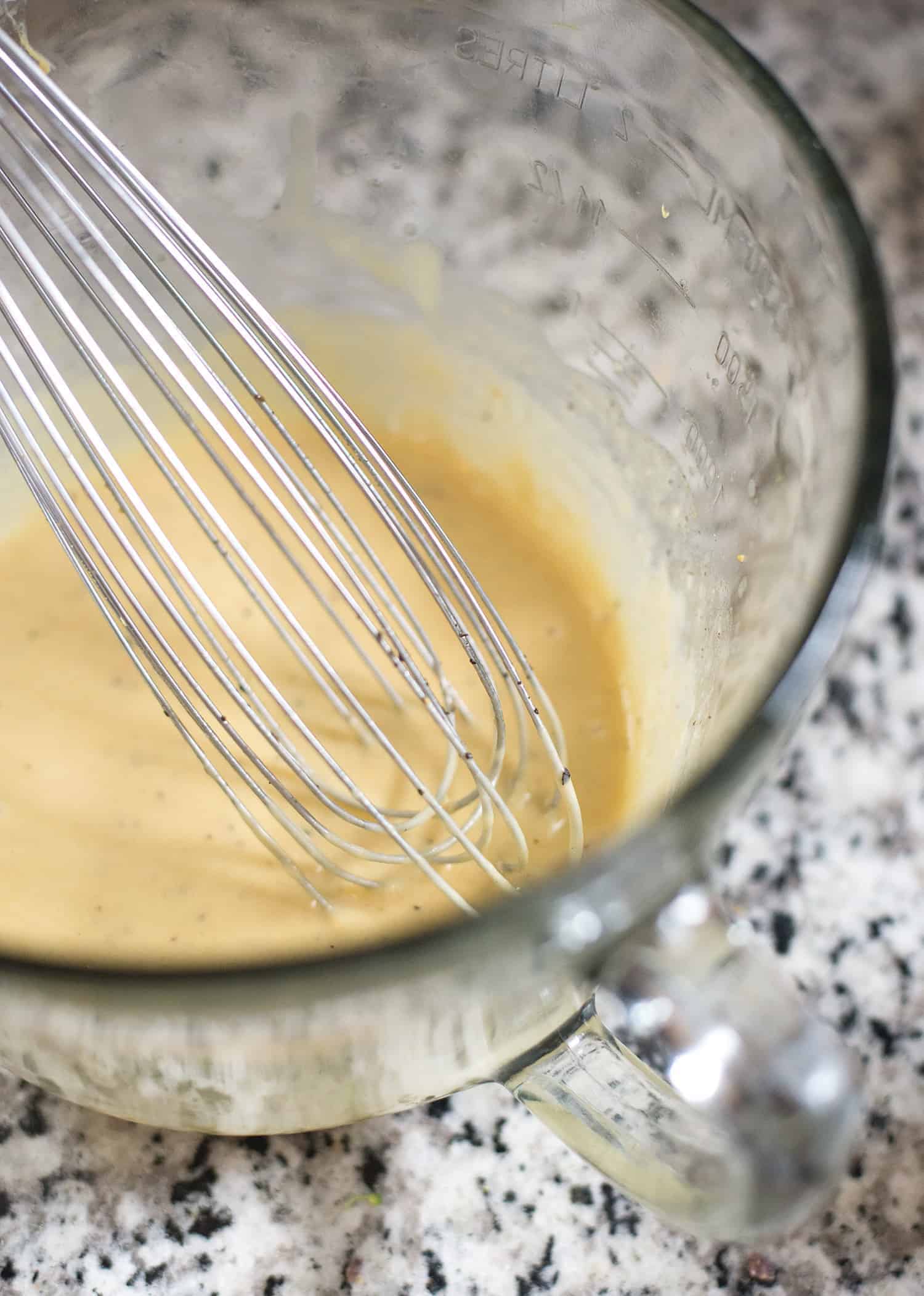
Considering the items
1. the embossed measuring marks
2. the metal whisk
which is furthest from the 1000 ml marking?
the metal whisk

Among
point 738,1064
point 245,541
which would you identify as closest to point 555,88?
point 245,541

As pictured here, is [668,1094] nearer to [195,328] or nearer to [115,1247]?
[115,1247]

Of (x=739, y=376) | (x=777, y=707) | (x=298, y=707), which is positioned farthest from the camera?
(x=298, y=707)

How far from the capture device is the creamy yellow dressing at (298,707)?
567 mm

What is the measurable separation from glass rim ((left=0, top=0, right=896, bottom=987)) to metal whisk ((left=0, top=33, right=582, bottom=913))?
147mm

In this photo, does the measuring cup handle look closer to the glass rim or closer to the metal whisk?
the glass rim

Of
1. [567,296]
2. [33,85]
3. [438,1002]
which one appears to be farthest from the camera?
[567,296]

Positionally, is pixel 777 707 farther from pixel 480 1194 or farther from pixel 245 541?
pixel 245 541

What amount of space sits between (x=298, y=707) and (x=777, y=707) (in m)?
0.32

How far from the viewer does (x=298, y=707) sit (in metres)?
0.62

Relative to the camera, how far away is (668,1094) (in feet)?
1.30

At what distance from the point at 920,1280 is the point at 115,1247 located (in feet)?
1.05

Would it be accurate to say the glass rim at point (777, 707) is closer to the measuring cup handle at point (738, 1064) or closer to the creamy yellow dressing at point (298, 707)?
the measuring cup handle at point (738, 1064)

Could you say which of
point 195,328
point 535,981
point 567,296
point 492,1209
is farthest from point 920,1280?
point 195,328
